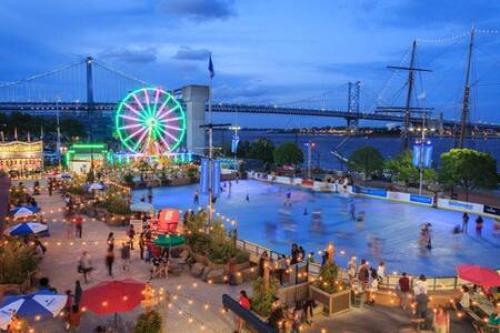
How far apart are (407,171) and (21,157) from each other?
126 feet

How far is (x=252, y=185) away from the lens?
43.4 metres

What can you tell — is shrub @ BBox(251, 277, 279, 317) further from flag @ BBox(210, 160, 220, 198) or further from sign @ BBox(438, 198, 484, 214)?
sign @ BBox(438, 198, 484, 214)

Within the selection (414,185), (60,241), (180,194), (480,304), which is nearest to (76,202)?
(60,241)

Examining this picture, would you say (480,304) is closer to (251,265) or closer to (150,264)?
(251,265)

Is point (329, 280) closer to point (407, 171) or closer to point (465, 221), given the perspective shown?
point (465, 221)

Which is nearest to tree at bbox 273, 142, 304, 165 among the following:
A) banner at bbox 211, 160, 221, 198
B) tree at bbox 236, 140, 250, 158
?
tree at bbox 236, 140, 250, 158

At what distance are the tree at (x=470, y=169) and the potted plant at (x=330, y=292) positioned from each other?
24.0 m

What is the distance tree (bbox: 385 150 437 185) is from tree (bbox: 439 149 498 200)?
441cm

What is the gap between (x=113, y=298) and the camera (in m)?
9.62

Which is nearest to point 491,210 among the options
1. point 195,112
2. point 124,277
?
point 124,277

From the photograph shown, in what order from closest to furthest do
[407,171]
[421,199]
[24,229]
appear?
[24,229], [421,199], [407,171]

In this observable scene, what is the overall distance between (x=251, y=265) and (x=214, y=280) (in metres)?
1.49

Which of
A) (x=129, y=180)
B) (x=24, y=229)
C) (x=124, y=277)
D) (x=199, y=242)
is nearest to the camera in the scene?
(x=124, y=277)

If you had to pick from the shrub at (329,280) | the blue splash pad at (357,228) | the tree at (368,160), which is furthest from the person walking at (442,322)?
the tree at (368,160)
